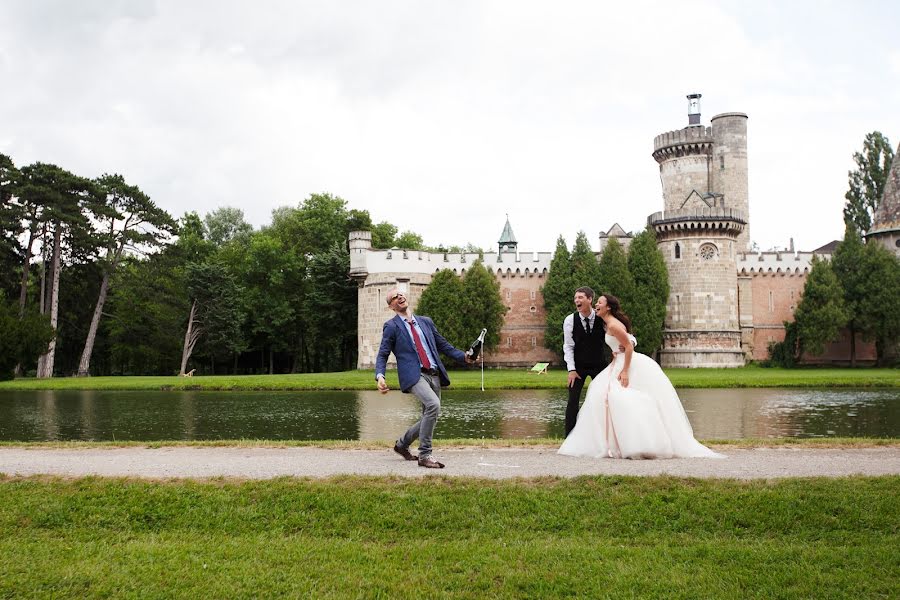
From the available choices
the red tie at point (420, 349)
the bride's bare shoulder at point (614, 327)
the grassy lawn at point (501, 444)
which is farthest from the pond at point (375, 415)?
the red tie at point (420, 349)

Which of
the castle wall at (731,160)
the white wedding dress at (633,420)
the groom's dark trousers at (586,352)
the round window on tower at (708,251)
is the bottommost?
the white wedding dress at (633,420)

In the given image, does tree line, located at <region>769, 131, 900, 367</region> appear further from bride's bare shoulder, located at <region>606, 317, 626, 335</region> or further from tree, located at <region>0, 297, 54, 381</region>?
bride's bare shoulder, located at <region>606, 317, 626, 335</region>

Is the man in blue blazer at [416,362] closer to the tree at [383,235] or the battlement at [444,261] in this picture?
the battlement at [444,261]

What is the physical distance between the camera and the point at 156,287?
153 ft

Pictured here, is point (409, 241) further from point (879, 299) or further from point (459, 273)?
point (879, 299)

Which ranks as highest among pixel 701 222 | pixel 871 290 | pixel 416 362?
pixel 701 222

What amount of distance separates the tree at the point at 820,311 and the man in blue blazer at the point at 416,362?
140ft

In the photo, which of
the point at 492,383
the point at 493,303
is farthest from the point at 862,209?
the point at 492,383

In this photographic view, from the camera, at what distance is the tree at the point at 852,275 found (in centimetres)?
4788

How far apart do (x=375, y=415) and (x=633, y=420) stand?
1293 centimetres

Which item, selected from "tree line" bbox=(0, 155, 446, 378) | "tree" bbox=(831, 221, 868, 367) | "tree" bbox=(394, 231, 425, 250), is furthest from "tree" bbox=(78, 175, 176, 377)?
"tree" bbox=(831, 221, 868, 367)

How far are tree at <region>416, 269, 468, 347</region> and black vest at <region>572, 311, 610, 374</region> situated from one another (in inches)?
1434

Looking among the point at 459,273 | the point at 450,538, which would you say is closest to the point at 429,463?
the point at 450,538

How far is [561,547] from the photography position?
20.1 ft
